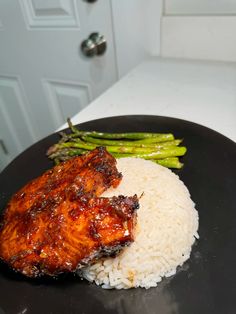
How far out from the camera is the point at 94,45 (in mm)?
2330

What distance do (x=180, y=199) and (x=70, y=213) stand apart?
1.57 ft

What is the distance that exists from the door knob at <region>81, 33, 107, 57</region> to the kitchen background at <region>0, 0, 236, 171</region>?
3 centimetres

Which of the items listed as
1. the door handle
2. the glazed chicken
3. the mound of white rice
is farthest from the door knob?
the door handle

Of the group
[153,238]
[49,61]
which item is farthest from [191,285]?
[49,61]

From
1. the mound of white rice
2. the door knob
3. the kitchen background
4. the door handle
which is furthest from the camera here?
the door handle

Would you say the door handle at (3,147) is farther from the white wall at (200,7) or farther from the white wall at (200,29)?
the white wall at (200,7)

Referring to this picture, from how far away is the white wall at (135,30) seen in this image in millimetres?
2168

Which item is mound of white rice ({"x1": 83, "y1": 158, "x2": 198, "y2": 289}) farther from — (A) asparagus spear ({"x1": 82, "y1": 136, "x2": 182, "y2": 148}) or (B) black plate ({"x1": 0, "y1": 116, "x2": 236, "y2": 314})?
(A) asparagus spear ({"x1": 82, "y1": 136, "x2": 182, "y2": 148})

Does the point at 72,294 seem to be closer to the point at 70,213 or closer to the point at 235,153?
the point at 70,213

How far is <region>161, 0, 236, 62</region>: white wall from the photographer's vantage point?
2.09 metres

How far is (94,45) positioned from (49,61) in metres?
0.53

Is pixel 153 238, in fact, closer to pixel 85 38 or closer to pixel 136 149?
pixel 136 149

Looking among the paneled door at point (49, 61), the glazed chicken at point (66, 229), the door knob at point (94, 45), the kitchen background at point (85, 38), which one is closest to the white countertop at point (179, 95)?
the kitchen background at point (85, 38)

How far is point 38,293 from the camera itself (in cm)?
100
